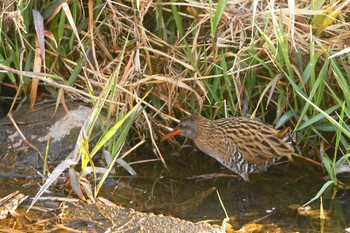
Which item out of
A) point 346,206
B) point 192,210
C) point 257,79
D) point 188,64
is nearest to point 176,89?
point 188,64

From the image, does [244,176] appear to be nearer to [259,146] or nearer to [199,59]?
[259,146]

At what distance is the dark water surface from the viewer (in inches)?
191

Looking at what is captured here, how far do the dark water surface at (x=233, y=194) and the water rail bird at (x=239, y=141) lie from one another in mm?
132

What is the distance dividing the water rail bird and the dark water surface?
132 mm

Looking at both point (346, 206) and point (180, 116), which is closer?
point (346, 206)

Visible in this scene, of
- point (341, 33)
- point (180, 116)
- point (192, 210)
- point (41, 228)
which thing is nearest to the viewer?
point (41, 228)

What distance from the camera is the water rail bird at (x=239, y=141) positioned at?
5.28 m

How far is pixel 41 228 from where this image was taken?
4.52 meters

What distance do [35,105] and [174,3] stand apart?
1142 millimetres

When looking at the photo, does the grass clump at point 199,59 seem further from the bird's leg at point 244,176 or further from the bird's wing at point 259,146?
the bird's leg at point 244,176

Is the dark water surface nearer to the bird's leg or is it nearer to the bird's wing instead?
the bird's leg

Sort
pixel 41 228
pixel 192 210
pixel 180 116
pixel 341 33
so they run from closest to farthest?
pixel 41 228, pixel 192 210, pixel 341 33, pixel 180 116

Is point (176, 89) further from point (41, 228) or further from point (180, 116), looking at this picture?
point (41, 228)

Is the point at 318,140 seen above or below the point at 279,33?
below
